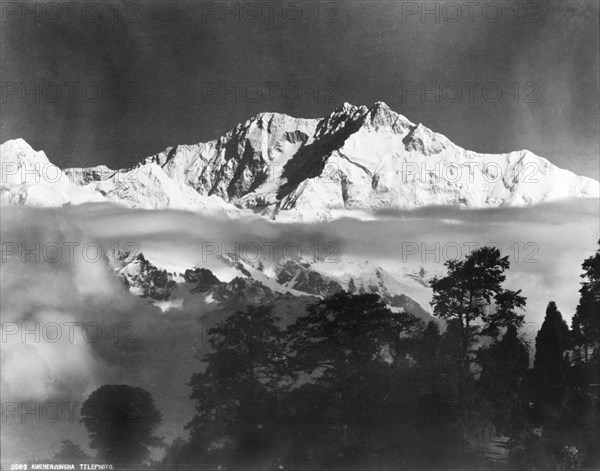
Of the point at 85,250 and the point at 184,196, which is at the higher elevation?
the point at 184,196

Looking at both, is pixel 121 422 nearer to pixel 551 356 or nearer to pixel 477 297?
pixel 477 297

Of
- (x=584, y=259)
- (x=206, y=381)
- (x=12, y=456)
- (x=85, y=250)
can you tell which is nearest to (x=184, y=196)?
(x=85, y=250)

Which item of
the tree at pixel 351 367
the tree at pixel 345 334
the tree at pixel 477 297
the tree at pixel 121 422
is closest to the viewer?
the tree at pixel 121 422

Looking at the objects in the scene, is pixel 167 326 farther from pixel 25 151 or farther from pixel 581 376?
pixel 581 376

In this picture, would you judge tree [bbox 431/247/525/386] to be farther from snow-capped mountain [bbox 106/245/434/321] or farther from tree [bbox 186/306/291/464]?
tree [bbox 186/306/291/464]

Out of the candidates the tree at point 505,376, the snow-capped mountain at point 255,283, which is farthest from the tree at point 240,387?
the tree at point 505,376

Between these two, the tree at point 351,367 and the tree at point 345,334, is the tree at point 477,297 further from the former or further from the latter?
the tree at point 345,334
